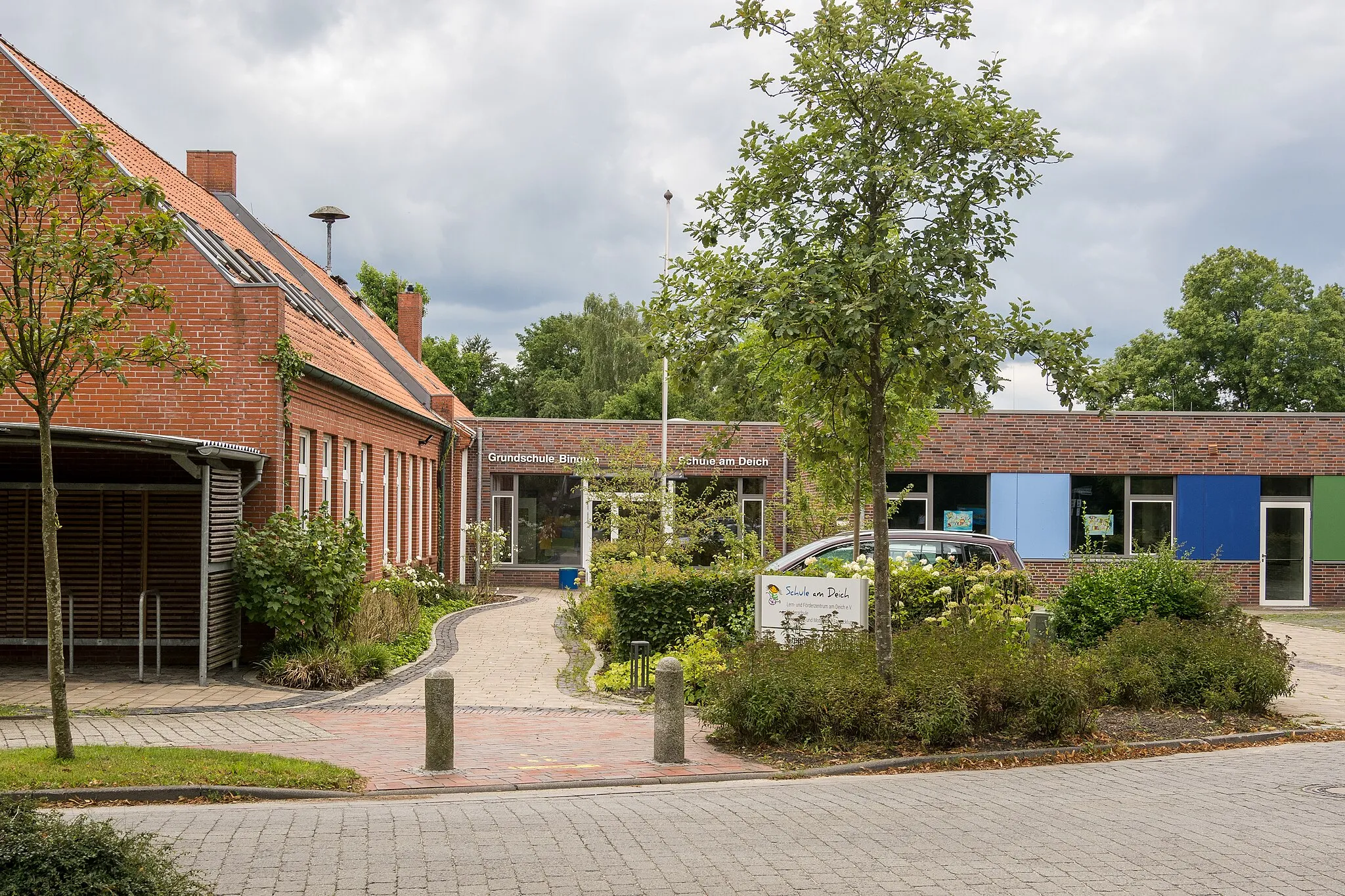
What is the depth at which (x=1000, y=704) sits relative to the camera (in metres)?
10.5

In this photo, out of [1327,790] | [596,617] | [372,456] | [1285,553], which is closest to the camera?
[1327,790]

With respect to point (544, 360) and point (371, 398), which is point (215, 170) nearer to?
point (371, 398)

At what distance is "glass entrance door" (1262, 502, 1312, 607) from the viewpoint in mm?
29203

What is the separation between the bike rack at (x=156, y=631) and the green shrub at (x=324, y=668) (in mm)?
1137

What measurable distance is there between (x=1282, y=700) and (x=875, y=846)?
8.61m

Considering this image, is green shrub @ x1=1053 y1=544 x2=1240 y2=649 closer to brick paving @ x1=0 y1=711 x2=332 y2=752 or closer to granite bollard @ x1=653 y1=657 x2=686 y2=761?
granite bollard @ x1=653 y1=657 x2=686 y2=761

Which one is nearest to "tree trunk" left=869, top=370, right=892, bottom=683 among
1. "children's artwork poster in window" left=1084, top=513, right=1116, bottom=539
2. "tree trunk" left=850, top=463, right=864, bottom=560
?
"tree trunk" left=850, top=463, right=864, bottom=560

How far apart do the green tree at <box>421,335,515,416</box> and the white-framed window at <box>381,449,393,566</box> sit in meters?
36.4

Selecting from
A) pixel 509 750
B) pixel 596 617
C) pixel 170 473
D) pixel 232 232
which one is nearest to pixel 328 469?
pixel 170 473

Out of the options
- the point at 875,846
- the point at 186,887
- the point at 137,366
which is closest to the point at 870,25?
the point at 875,846

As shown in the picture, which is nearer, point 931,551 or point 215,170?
point 931,551

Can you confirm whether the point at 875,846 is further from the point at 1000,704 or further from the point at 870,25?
the point at 870,25

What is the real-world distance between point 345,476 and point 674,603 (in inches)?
293

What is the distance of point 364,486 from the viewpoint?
2122 centimetres
